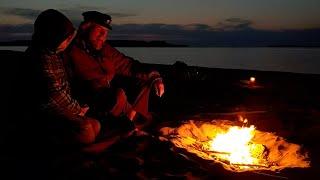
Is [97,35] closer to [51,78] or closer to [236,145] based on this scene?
[51,78]

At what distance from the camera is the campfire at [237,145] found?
5211mm

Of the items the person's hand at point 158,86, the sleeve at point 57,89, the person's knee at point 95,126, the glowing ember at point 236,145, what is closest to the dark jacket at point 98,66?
the person's hand at point 158,86

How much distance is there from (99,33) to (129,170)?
2102 millimetres

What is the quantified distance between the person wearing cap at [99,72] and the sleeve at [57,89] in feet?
2.80

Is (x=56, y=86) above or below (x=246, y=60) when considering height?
below

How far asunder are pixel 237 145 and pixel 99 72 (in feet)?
7.35

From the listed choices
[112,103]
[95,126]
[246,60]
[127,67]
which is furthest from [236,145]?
[246,60]

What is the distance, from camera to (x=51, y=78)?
4.68 m

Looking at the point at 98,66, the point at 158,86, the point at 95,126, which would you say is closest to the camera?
the point at 95,126

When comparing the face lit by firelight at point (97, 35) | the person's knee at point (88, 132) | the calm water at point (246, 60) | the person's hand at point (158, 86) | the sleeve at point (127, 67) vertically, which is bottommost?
the person's knee at point (88, 132)

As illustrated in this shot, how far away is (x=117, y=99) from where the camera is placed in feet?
19.2

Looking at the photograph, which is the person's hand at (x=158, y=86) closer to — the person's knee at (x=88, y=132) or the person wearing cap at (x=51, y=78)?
the person's knee at (x=88, y=132)

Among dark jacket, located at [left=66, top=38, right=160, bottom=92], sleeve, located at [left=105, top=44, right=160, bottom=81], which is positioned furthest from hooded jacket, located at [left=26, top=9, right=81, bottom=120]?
sleeve, located at [left=105, top=44, right=160, bottom=81]

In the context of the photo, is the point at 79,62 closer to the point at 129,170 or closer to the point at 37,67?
the point at 37,67
